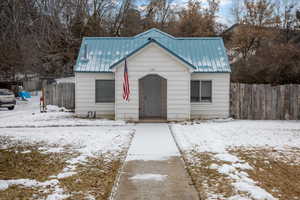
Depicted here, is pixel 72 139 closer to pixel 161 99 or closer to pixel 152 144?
pixel 152 144

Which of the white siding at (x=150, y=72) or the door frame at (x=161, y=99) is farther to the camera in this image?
the door frame at (x=161, y=99)

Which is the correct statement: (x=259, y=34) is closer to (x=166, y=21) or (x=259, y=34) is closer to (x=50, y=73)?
(x=166, y=21)

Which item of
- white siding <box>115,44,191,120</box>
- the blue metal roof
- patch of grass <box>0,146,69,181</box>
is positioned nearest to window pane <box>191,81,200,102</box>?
the blue metal roof

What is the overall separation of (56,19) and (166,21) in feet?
141

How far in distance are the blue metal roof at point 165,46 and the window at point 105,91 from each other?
0.81 metres

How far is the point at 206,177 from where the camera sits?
713cm

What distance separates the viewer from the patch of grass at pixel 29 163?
745 cm

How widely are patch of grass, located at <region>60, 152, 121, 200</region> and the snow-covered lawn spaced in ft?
6.08

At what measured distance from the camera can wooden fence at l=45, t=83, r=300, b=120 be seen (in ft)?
59.1

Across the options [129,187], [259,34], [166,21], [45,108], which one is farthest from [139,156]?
[166,21]

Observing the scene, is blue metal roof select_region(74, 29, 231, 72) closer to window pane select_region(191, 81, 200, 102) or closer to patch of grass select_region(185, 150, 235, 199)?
window pane select_region(191, 81, 200, 102)

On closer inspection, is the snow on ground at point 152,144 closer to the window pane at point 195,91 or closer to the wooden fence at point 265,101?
the window pane at point 195,91

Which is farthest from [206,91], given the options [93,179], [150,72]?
[93,179]

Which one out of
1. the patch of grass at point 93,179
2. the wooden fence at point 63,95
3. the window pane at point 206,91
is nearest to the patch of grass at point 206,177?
the patch of grass at point 93,179
